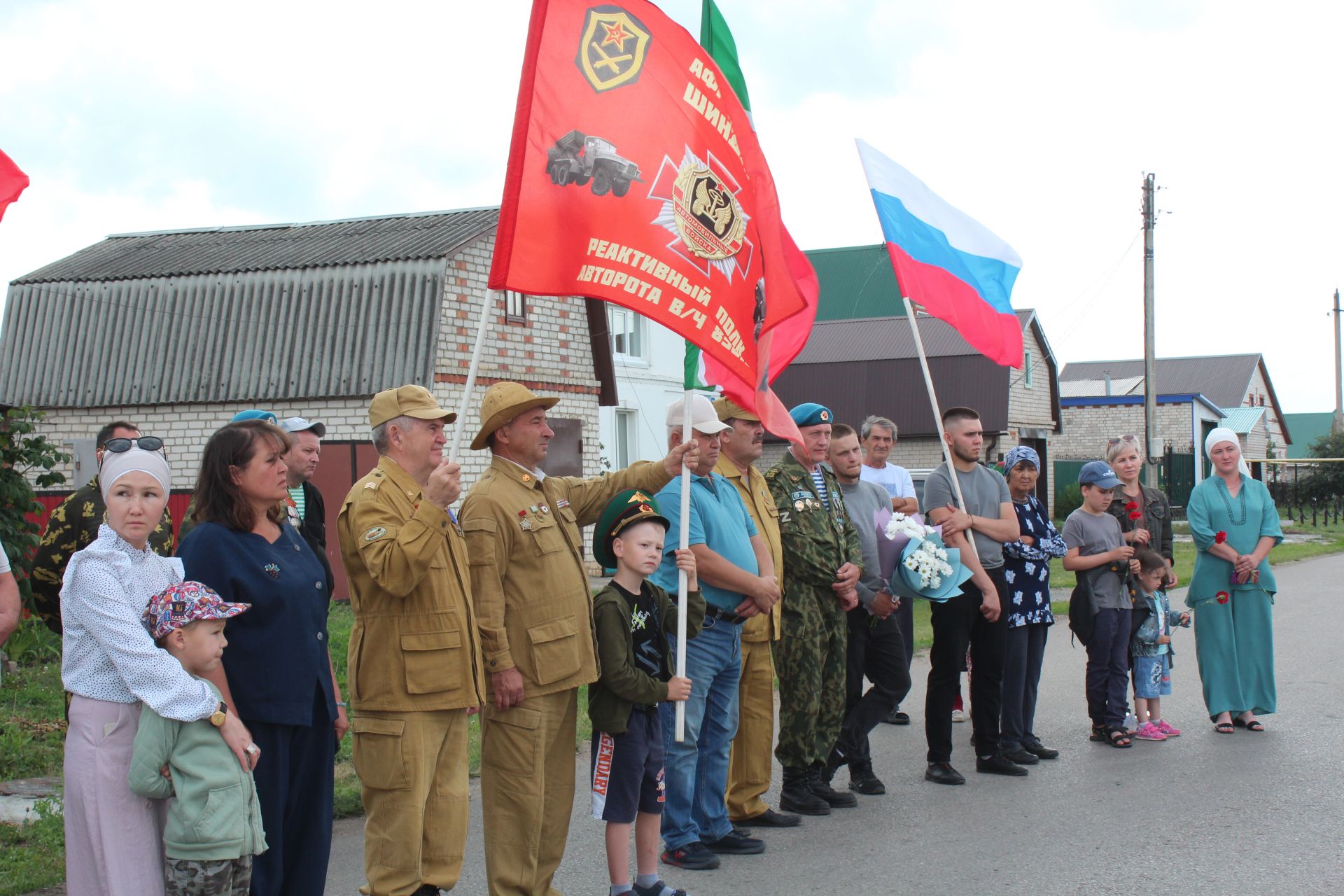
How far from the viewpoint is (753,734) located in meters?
6.39

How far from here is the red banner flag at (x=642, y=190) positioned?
192 inches

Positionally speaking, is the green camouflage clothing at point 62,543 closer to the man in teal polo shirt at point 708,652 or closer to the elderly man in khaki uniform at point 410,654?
the elderly man in khaki uniform at point 410,654

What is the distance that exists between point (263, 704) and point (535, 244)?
6.43ft

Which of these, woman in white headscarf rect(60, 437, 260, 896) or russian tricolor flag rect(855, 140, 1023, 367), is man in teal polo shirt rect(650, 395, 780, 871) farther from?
woman in white headscarf rect(60, 437, 260, 896)

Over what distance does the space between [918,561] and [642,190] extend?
10.0 feet

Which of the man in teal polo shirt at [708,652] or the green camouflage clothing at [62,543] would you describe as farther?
the man in teal polo shirt at [708,652]

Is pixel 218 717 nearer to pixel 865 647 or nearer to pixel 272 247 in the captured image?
pixel 865 647

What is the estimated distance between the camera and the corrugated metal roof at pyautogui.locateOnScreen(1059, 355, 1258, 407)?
6147 centimetres

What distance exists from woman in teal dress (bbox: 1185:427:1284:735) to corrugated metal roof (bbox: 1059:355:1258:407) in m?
53.5

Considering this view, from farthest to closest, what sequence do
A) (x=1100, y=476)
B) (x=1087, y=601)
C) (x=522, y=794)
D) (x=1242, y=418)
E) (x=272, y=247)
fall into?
(x=1242, y=418) → (x=272, y=247) → (x=1100, y=476) → (x=1087, y=601) → (x=522, y=794)

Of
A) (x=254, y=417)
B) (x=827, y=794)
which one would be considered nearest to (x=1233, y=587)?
(x=827, y=794)

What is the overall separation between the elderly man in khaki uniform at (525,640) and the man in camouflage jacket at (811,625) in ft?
6.06

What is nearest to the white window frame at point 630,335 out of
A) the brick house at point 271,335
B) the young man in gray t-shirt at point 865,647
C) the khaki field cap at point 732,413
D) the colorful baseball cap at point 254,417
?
the brick house at point 271,335

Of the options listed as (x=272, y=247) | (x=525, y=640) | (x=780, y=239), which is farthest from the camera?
(x=272, y=247)
